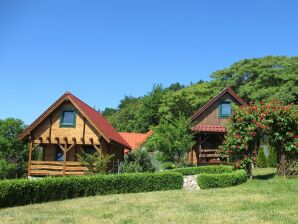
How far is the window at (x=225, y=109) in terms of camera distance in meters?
35.5

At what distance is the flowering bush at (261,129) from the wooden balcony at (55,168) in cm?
1149

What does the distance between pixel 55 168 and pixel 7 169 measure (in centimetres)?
681

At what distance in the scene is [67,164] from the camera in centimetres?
3034

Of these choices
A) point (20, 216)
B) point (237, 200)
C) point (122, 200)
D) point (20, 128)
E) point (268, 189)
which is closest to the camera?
point (20, 216)

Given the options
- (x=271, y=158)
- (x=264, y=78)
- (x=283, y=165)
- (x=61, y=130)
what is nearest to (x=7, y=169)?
(x=61, y=130)

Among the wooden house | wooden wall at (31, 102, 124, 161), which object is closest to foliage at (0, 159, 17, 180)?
wooden wall at (31, 102, 124, 161)

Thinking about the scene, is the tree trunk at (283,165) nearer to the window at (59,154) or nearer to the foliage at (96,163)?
the foliage at (96,163)

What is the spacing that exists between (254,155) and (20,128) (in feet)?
80.5

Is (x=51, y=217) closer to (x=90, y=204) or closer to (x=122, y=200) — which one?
(x=90, y=204)

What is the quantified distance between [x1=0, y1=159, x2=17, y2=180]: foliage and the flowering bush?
19549mm

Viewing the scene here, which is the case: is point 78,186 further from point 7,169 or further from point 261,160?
point 261,160

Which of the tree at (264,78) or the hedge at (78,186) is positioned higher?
the tree at (264,78)

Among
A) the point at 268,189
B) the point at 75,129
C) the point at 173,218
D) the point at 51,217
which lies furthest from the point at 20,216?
the point at 75,129

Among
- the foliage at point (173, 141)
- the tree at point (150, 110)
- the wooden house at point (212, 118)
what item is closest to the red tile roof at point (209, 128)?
the wooden house at point (212, 118)
